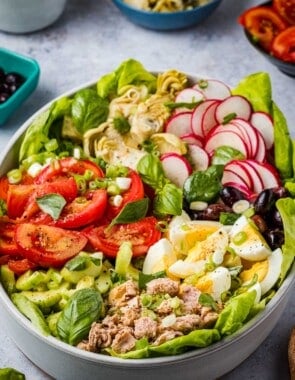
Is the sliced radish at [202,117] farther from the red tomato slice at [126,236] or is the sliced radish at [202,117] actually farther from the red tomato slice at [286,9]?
the red tomato slice at [286,9]

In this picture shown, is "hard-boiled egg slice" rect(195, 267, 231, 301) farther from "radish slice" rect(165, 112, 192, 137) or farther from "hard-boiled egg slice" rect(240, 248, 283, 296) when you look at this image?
"radish slice" rect(165, 112, 192, 137)

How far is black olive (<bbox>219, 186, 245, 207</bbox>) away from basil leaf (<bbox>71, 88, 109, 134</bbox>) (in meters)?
0.47

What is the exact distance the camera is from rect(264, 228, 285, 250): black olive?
2.46 metres

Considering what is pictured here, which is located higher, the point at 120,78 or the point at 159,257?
the point at 120,78

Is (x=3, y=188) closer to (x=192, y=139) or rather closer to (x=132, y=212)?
(x=132, y=212)

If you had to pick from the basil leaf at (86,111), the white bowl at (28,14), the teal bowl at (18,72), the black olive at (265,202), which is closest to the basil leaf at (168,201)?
the black olive at (265,202)

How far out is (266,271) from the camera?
240 cm

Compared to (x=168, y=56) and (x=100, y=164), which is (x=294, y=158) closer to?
(x=100, y=164)

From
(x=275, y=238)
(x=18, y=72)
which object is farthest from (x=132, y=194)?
(x=18, y=72)

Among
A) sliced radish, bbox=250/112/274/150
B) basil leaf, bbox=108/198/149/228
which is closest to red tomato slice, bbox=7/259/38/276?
basil leaf, bbox=108/198/149/228

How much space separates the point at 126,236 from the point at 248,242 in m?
0.32

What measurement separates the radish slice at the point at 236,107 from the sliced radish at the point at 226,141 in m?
0.07

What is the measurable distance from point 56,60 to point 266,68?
0.75 metres

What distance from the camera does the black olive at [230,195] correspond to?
2.58 meters
